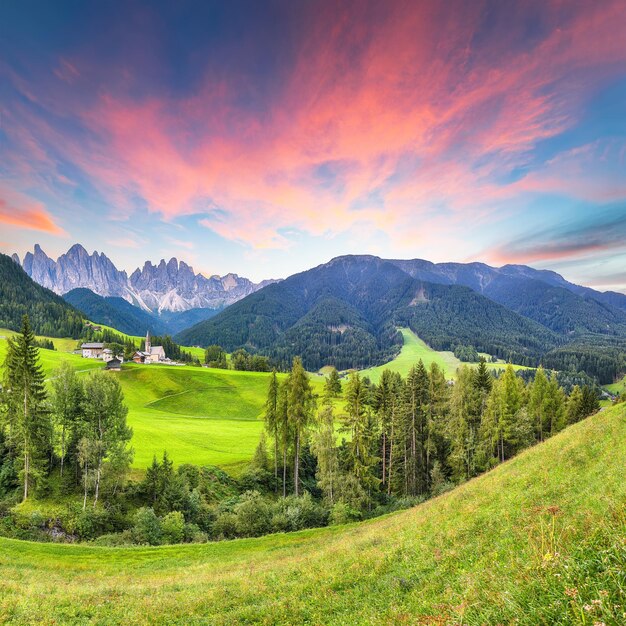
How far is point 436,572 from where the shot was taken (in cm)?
1224

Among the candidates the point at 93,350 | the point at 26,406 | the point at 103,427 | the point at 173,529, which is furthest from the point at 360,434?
the point at 93,350

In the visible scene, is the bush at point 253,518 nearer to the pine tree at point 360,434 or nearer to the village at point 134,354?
the pine tree at point 360,434

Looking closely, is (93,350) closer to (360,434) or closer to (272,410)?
(272,410)

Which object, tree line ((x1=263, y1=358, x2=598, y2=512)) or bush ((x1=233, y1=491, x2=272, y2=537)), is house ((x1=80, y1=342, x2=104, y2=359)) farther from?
bush ((x1=233, y1=491, x2=272, y2=537))

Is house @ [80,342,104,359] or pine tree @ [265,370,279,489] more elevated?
house @ [80,342,104,359]

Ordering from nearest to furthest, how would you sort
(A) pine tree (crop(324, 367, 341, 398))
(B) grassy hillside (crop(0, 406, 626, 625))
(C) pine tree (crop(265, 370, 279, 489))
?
1. (B) grassy hillside (crop(0, 406, 626, 625))
2. (C) pine tree (crop(265, 370, 279, 489))
3. (A) pine tree (crop(324, 367, 341, 398))

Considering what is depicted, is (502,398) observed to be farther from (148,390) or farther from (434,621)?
(148,390)

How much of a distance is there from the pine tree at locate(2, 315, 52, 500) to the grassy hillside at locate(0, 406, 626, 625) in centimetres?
1673

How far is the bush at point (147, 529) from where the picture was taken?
105ft

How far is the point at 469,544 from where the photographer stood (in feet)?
46.3

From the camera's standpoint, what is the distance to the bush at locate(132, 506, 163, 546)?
1256 inches

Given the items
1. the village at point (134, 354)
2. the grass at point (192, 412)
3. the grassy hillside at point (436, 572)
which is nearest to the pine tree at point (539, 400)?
the grassy hillside at point (436, 572)

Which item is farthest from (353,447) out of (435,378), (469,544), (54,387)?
(54,387)

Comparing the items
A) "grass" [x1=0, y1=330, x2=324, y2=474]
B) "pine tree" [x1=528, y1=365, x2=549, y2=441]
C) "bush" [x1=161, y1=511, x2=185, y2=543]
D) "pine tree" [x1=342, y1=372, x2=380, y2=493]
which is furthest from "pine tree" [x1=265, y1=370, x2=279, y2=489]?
"pine tree" [x1=528, y1=365, x2=549, y2=441]
